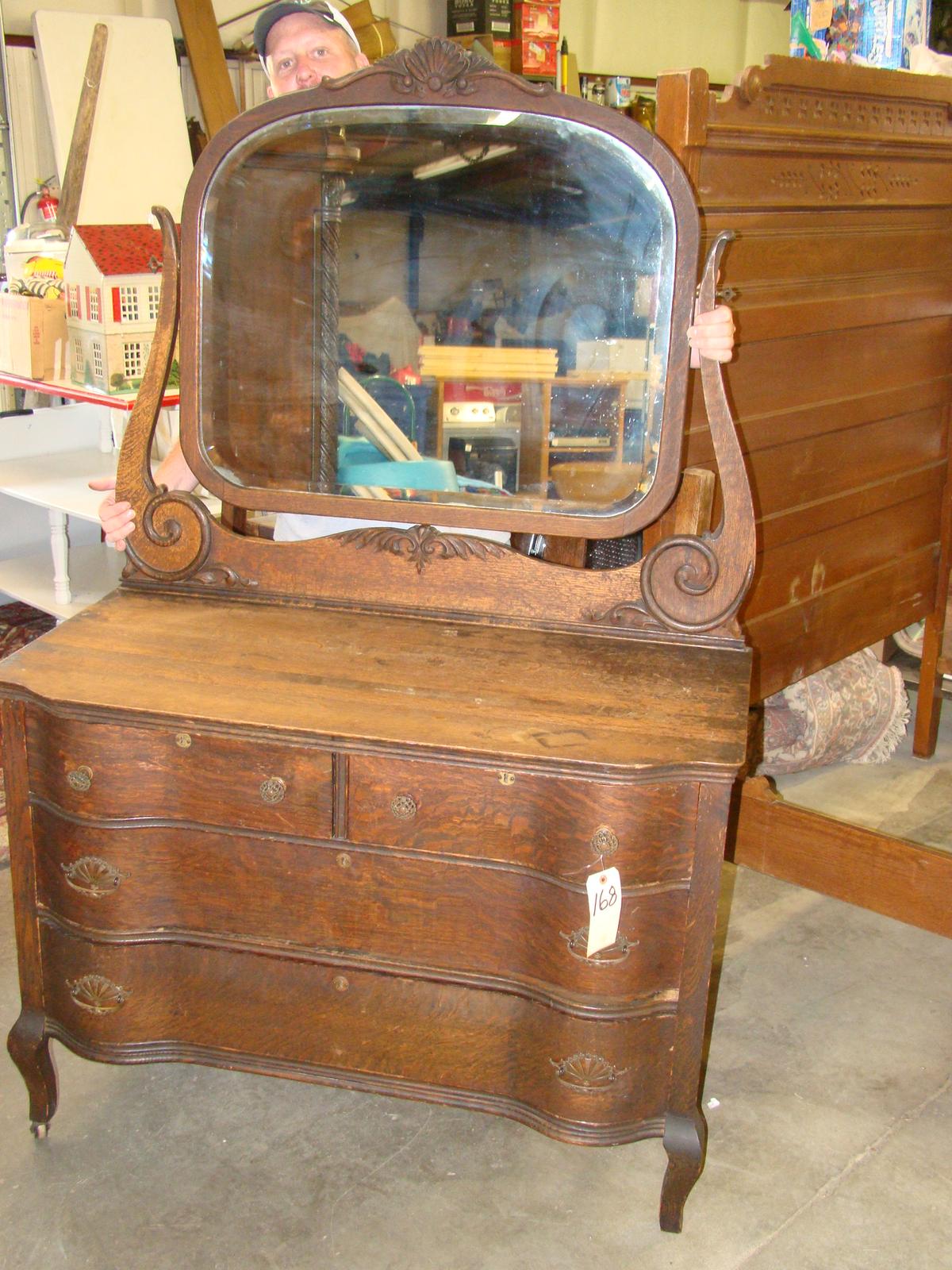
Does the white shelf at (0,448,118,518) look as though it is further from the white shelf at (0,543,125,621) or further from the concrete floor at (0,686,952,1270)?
→ the concrete floor at (0,686,952,1270)

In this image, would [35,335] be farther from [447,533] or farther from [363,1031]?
[363,1031]

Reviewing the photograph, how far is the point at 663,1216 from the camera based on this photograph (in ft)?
5.70

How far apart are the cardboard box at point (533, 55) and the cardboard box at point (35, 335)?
2230 millimetres

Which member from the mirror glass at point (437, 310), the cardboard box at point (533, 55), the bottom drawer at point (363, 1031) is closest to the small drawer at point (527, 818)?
the bottom drawer at point (363, 1031)

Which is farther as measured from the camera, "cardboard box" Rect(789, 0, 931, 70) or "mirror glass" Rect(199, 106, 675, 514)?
"cardboard box" Rect(789, 0, 931, 70)

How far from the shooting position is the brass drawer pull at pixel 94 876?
1.68 m

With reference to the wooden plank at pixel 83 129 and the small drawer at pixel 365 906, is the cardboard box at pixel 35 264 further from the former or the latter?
the small drawer at pixel 365 906

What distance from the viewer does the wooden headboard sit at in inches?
81.2

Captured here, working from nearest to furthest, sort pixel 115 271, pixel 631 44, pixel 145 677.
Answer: pixel 145 677 → pixel 115 271 → pixel 631 44

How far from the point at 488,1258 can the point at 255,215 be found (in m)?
1.57

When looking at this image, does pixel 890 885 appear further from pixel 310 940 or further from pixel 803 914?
pixel 310 940

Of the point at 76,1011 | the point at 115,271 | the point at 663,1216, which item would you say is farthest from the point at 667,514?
the point at 115,271

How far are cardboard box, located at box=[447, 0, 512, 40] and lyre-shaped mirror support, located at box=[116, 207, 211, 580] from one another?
3.39m

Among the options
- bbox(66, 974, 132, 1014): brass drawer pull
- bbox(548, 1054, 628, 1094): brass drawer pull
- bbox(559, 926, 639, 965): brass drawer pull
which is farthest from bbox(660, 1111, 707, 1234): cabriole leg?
bbox(66, 974, 132, 1014): brass drawer pull
